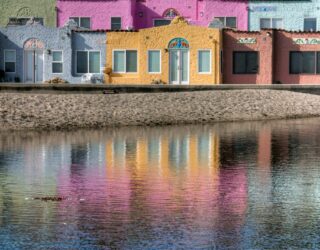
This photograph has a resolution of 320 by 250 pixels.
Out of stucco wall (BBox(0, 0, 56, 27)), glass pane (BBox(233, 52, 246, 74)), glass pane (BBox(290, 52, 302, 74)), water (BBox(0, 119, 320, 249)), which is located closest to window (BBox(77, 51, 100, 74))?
stucco wall (BBox(0, 0, 56, 27))

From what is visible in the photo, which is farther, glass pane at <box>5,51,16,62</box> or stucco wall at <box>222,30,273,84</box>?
glass pane at <box>5,51,16,62</box>

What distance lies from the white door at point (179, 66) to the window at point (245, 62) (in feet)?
10.3

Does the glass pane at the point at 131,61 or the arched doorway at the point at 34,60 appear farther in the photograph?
the arched doorway at the point at 34,60

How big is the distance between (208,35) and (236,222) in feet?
147

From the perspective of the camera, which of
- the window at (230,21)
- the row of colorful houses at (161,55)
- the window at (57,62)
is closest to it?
the row of colorful houses at (161,55)

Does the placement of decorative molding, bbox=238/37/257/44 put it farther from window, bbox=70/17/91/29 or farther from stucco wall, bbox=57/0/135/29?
window, bbox=70/17/91/29

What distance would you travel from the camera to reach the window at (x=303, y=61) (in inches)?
2391

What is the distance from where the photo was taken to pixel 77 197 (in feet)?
57.5

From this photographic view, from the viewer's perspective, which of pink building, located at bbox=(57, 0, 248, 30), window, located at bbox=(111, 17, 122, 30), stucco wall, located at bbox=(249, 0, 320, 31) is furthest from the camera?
window, located at bbox=(111, 17, 122, 30)

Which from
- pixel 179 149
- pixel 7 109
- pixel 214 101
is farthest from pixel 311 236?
pixel 214 101

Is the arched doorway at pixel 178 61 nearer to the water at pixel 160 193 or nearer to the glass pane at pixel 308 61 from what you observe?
the glass pane at pixel 308 61

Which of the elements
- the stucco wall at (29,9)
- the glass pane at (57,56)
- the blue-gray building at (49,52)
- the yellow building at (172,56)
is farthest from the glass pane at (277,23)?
the glass pane at (57,56)

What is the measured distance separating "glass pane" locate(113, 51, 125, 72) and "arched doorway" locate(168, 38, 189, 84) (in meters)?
3.00

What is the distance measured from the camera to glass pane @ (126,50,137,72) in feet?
197
